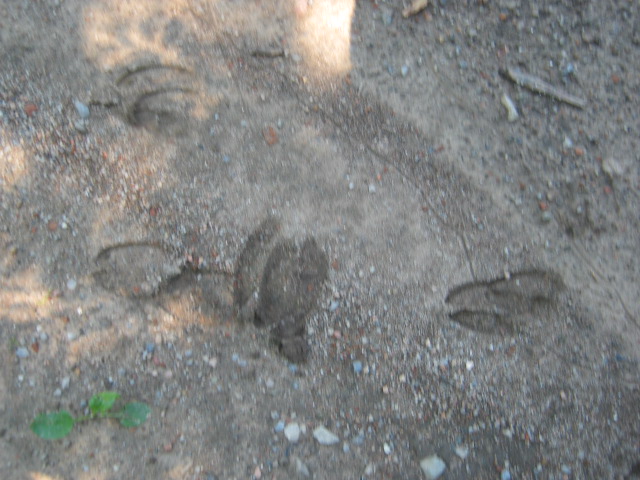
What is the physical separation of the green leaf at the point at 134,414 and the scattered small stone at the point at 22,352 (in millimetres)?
405

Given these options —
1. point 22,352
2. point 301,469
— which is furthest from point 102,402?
point 301,469

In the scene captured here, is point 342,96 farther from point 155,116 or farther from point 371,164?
point 155,116

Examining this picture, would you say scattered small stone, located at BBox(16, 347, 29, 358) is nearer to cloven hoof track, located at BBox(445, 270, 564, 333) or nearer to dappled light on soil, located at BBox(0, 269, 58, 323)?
dappled light on soil, located at BBox(0, 269, 58, 323)

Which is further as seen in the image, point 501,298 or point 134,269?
point 501,298

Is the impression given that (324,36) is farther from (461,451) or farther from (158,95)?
(461,451)

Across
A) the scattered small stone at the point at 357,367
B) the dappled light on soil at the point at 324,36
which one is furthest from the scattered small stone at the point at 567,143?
the scattered small stone at the point at 357,367

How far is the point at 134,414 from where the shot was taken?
186 centimetres

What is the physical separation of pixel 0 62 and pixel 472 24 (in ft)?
6.65

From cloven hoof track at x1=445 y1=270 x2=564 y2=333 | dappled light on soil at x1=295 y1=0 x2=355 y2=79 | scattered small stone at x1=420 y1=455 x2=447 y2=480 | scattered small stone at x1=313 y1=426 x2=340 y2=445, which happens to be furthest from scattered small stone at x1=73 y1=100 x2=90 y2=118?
scattered small stone at x1=420 y1=455 x2=447 y2=480

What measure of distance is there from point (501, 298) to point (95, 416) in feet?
5.57

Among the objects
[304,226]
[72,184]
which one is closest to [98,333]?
[72,184]

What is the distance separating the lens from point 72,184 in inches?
77.6

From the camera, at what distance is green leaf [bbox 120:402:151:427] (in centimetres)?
185

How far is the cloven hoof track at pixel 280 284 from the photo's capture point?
203 centimetres
